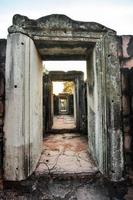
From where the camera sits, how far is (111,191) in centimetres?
259

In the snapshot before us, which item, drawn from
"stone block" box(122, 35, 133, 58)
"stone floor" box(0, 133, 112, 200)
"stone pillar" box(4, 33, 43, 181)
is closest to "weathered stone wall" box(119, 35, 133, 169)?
"stone block" box(122, 35, 133, 58)

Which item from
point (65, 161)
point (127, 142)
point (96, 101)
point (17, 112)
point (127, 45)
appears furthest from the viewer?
point (65, 161)

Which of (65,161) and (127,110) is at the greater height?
(127,110)

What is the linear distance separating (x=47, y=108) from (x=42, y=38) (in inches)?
160

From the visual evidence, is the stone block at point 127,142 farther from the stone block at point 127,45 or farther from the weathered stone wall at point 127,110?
the stone block at point 127,45

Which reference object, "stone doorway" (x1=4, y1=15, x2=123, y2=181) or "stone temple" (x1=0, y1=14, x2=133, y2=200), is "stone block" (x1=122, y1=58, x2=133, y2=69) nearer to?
"stone temple" (x1=0, y1=14, x2=133, y2=200)

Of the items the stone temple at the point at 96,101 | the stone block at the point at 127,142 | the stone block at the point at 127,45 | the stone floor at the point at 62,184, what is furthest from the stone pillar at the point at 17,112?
the stone block at the point at 127,45

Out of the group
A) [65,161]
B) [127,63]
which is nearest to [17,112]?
[65,161]

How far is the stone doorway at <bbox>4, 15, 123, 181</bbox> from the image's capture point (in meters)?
2.64

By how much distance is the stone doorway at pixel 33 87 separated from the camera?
2.64 meters

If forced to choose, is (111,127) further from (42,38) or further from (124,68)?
(42,38)

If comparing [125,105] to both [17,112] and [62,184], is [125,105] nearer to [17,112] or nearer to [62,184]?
[62,184]

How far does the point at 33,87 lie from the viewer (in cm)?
300

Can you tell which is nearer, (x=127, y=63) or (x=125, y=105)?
(x=125, y=105)
